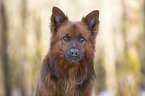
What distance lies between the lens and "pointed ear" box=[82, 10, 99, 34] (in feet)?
15.4

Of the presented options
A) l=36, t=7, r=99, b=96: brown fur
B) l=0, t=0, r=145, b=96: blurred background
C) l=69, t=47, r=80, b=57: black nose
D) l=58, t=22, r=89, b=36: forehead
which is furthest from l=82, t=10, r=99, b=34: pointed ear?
l=0, t=0, r=145, b=96: blurred background

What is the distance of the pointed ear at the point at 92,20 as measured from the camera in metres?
4.69

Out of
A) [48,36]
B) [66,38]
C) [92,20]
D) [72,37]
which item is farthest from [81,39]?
[48,36]

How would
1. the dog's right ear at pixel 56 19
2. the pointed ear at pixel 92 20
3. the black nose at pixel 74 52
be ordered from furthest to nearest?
1. the pointed ear at pixel 92 20
2. the dog's right ear at pixel 56 19
3. the black nose at pixel 74 52

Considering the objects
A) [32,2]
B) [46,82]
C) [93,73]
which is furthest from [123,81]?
[32,2]

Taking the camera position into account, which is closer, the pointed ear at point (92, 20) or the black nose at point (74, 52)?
the black nose at point (74, 52)

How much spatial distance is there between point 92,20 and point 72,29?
0.58 meters

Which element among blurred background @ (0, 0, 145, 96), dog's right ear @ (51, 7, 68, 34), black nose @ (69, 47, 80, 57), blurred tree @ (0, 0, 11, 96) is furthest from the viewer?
blurred tree @ (0, 0, 11, 96)

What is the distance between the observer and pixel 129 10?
30.4 ft

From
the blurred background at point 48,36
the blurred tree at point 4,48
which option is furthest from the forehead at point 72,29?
the blurred tree at point 4,48

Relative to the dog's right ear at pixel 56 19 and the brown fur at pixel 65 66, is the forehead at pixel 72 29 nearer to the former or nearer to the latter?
the brown fur at pixel 65 66

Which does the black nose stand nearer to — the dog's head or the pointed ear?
the dog's head

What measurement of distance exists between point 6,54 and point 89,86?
881 cm

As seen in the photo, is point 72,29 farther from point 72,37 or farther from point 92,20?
point 92,20
